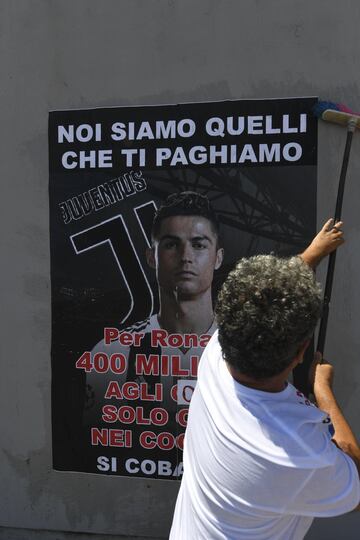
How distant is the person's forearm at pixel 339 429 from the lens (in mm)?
1693

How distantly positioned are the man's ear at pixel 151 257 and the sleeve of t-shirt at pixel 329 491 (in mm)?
2041

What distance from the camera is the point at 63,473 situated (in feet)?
12.1

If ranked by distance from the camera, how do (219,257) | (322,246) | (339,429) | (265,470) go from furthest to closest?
(219,257) → (322,246) → (339,429) → (265,470)

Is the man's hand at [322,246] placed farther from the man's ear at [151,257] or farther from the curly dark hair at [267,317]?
the man's ear at [151,257]

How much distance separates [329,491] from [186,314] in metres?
1.97

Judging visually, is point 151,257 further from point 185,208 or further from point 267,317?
point 267,317

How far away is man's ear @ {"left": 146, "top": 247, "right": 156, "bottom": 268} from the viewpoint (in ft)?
11.6

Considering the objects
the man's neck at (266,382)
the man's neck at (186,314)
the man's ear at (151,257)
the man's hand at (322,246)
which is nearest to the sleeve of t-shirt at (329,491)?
the man's neck at (266,382)

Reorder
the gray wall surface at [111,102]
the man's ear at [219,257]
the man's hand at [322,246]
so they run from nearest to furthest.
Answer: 1. the man's hand at [322,246]
2. the gray wall surface at [111,102]
3. the man's ear at [219,257]

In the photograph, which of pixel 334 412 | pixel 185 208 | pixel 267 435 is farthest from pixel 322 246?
pixel 185 208

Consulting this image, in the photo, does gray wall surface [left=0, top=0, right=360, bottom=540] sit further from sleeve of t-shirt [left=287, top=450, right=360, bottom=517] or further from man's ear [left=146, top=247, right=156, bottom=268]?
sleeve of t-shirt [left=287, top=450, right=360, bottom=517]

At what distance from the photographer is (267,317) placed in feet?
5.28

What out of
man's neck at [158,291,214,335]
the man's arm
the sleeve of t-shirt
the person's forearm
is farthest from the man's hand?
man's neck at [158,291,214,335]

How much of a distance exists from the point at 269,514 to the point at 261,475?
104 millimetres
